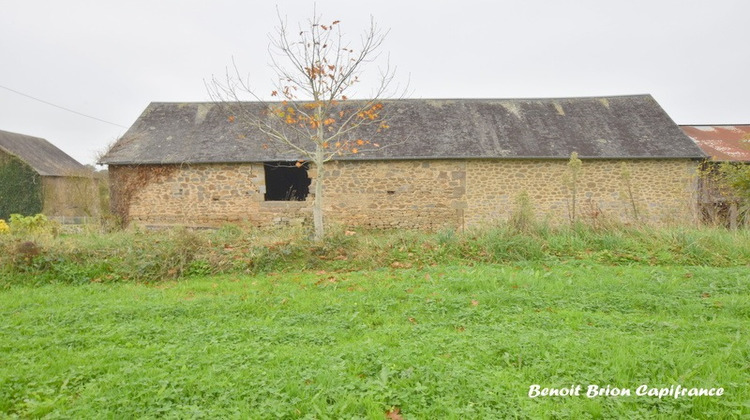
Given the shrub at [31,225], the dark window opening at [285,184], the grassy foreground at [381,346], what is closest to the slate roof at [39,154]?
the shrub at [31,225]

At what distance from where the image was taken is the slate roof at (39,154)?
847 inches

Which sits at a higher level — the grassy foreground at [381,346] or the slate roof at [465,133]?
the slate roof at [465,133]

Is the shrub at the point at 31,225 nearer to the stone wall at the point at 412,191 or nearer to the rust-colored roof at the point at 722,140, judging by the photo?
the stone wall at the point at 412,191

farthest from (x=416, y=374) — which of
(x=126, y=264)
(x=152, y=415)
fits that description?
(x=126, y=264)

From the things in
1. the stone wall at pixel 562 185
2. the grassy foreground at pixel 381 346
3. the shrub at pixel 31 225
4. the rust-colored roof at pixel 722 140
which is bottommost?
the grassy foreground at pixel 381 346

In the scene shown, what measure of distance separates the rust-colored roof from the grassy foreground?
418 inches

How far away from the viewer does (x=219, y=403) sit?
2783mm

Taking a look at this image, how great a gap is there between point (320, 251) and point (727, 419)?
5.62 meters

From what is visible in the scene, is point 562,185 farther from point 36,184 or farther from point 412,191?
point 36,184

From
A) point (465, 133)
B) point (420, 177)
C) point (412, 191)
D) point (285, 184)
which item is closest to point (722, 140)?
point (465, 133)

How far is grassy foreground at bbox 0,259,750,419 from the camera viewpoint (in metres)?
2.77

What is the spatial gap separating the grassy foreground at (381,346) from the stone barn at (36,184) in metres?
16.9

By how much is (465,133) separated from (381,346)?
34.3ft

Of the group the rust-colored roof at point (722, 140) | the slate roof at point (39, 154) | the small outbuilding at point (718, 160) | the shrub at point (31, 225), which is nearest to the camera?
the shrub at point (31, 225)
